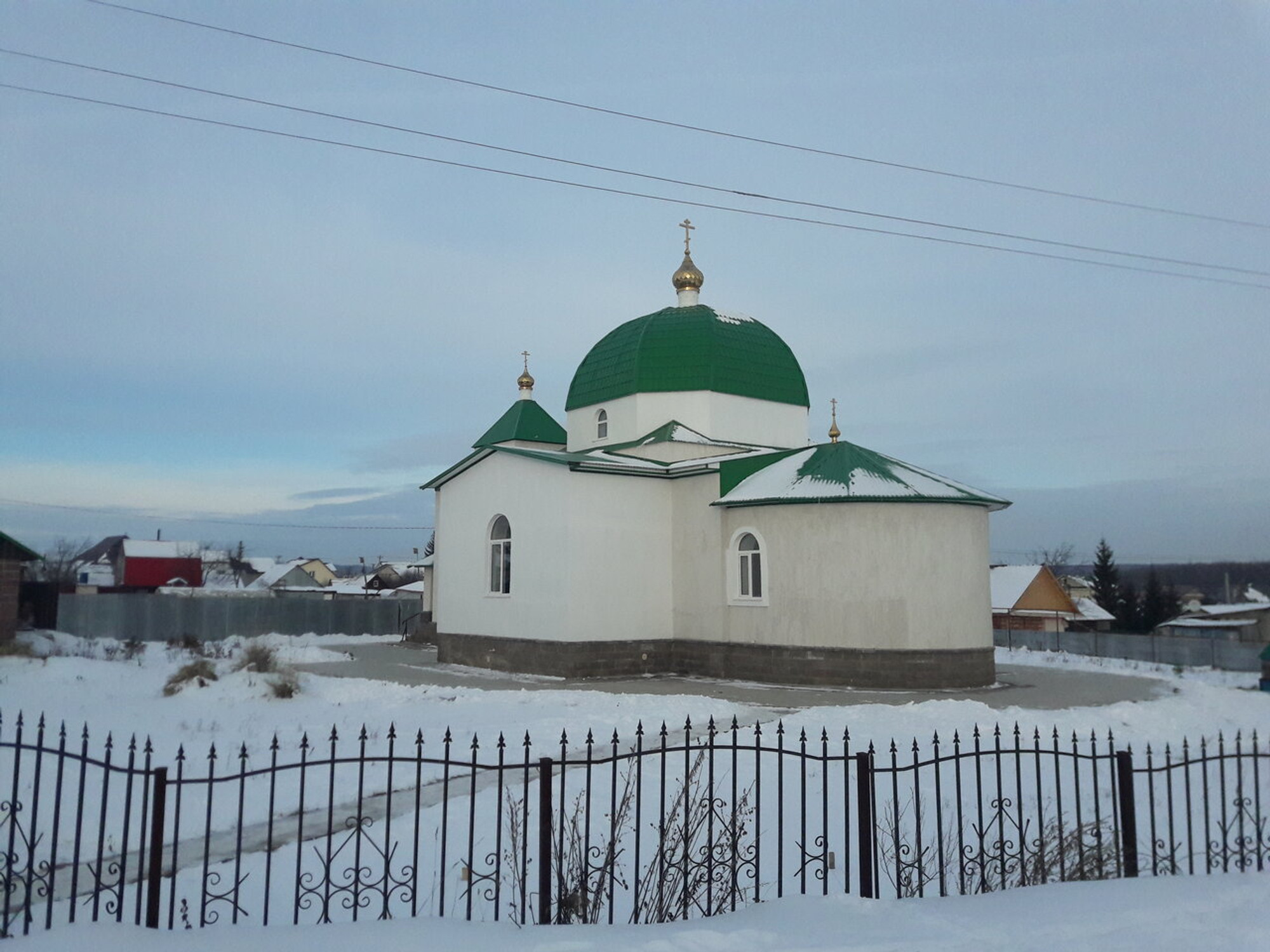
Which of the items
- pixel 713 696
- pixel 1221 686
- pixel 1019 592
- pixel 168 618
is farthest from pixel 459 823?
pixel 1019 592

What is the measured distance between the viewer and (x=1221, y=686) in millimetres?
16984

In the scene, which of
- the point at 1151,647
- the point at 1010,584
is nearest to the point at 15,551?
the point at 1151,647

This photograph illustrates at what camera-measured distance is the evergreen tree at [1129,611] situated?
3872 centimetres

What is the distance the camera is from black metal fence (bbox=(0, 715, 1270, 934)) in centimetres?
480

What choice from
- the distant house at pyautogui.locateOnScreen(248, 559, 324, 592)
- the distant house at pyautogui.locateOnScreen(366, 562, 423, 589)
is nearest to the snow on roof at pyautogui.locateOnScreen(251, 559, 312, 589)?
the distant house at pyautogui.locateOnScreen(248, 559, 324, 592)

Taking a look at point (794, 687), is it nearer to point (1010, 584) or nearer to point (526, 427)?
point (526, 427)

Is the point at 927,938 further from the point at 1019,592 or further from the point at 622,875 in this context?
the point at 1019,592

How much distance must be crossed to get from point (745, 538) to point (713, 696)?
366cm

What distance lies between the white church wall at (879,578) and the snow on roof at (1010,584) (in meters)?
22.0

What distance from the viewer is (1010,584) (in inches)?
1474

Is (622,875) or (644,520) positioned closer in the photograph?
(622,875)

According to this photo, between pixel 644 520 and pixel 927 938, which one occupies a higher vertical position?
pixel 644 520

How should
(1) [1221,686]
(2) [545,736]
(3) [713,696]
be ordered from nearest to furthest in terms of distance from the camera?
(2) [545,736] < (3) [713,696] < (1) [1221,686]

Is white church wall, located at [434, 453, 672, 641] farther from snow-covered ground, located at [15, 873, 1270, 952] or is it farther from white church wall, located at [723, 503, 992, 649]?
snow-covered ground, located at [15, 873, 1270, 952]
